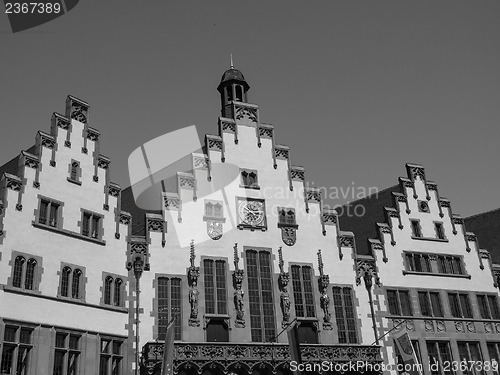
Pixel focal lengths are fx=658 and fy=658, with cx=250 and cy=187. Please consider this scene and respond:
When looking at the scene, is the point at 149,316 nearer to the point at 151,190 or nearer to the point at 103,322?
the point at 103,322

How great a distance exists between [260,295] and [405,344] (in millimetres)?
9217

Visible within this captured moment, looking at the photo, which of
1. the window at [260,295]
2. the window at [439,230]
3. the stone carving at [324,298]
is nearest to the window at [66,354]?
the window at [260,295]

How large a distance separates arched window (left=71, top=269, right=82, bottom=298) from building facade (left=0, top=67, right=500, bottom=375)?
0.08m

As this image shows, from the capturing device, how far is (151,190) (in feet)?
149

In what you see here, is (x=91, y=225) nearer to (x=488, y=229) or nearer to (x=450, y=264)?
(x=450, y=264)

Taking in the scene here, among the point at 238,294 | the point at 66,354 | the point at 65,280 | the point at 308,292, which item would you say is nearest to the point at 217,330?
the point at 238,294

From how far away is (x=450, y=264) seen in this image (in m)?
46.2

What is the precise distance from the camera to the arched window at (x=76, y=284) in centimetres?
3441

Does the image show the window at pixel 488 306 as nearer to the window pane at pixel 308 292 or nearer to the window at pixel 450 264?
the window at pixel 450 264

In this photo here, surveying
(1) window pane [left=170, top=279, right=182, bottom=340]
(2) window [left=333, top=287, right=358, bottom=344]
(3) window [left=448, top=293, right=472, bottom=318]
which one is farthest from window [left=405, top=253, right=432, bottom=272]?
(1) window pane [left=170, top=279, right=182, bottom=340]

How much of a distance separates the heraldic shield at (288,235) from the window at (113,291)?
11.0 m

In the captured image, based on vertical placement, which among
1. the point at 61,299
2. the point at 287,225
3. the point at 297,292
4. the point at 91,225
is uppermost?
the point at 287,225

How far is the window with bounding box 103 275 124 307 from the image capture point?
3575 cm

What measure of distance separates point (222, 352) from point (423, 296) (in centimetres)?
1562
